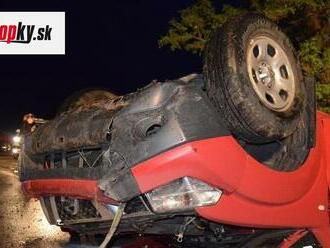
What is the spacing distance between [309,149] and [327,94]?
390cm

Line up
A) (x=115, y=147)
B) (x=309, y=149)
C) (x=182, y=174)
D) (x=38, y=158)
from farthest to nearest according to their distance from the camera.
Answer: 1. (x=38, y=158)
2. (x=309, y=149)
3. (x=115, y=147)
4. (x=182, y=174)

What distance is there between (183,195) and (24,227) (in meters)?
5.02

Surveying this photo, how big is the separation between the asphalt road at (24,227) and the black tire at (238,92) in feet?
5.86

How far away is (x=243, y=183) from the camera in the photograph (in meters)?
2.66

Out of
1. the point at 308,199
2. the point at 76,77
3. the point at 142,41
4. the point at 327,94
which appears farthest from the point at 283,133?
the point at 76,77

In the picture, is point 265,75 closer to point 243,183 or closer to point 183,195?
point 243,183

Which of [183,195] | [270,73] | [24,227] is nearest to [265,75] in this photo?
[270,73]

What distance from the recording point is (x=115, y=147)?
8.89ft

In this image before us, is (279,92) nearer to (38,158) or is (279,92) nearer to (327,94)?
(38,158)

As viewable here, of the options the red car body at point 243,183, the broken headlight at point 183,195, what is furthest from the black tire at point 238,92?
the broken headlight at point 183,195

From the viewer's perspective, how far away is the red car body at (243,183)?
2.54 metres

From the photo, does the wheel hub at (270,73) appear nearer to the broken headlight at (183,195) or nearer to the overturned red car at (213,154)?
the overturned red car at (213,154)

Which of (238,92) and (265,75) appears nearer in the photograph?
(238,92)

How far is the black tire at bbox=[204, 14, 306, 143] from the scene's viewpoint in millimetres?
2648
